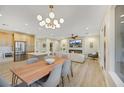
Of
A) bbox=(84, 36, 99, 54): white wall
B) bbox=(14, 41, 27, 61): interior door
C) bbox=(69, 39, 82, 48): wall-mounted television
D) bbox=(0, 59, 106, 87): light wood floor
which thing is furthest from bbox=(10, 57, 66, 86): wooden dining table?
bbox=(69, 39, 82, 48): wall-mounted television

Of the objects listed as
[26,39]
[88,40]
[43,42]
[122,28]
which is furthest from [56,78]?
[43,42]

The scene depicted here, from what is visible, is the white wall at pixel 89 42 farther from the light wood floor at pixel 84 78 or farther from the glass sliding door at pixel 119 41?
the glass sliding door at pixel 119 41

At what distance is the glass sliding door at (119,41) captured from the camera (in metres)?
2.24

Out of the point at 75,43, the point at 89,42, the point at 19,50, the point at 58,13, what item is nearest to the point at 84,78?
the point at 58,13

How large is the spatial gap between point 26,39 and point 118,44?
7603mm

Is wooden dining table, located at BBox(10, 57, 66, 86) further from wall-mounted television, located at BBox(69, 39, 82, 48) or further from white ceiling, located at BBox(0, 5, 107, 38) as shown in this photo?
wall-mounted television, located at BBox(69, 39, 82, 48)

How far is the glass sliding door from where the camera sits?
224cm

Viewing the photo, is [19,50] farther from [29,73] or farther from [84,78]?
[29,73]

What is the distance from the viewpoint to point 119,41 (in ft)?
7.75

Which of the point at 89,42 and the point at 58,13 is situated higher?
the point at 58,13

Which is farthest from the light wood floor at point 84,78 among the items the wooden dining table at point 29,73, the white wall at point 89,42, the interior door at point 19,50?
the white wall at point 89,42
